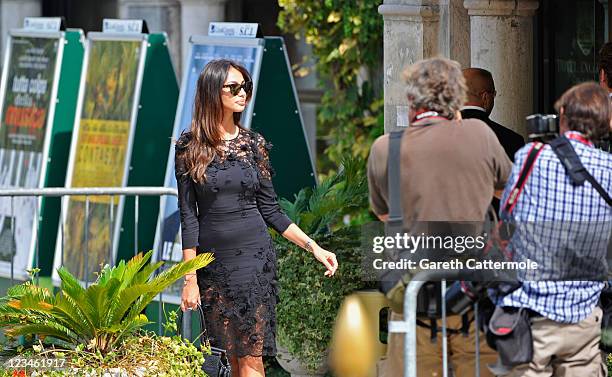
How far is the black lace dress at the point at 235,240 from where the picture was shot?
6.31m

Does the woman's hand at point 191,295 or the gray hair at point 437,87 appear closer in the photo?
the gray hair at point 437,87

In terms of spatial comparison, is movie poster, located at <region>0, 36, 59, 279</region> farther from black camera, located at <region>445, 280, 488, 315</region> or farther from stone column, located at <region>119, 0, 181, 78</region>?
black camera, located at <region>445, 280, 488, 315</region>

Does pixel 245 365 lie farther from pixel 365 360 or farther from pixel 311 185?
pixel 311 185

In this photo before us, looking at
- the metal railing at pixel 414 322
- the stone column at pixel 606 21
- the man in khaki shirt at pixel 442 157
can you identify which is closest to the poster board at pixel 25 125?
the stone column at pixel 606 21

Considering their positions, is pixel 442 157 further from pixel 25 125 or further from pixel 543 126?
pixel 25 125

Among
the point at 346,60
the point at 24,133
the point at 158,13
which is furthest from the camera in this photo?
the point at 158,13

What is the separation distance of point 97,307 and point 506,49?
3289mm

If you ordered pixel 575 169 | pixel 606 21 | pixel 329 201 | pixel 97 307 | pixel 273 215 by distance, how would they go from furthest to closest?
1. pixel 606 21
2. pixel 329 201
3. pixel 273 215
4. pixel 97 307
5. pixel 575 169

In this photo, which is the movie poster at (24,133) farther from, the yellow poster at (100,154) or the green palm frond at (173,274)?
the green palm frond at (173,274)

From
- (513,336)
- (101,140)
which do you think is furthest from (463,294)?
(101,140)

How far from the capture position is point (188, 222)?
6316 millimetres

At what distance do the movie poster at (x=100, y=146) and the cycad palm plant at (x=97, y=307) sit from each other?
14.9 ft

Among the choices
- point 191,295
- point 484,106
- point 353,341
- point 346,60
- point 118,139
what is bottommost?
point 353,341

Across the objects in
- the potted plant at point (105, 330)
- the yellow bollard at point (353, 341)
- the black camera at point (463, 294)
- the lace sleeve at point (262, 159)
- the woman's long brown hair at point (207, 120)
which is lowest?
the yellow bollard at point (353, 341)
